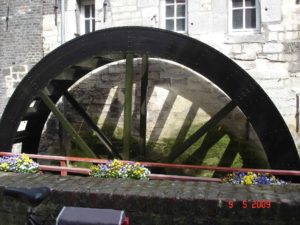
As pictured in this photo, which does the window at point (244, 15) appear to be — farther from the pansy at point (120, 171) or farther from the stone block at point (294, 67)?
the pansy at point (120, 171)

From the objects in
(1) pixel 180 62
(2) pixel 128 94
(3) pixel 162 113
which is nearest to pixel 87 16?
(3) pixel 162 113

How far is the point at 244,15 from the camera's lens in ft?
20.3

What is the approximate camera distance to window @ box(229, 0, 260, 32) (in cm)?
611

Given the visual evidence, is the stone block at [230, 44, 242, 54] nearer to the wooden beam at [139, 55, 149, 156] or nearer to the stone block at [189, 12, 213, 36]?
the stone block at [189, 12, 213, 36]

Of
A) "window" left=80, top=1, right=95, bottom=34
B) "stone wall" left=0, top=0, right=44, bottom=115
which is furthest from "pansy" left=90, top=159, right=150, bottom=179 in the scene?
"stone wall" left=0, top=0, right=44, bottom=115

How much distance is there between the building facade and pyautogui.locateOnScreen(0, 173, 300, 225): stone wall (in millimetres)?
2854

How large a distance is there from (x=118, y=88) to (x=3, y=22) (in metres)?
2.70

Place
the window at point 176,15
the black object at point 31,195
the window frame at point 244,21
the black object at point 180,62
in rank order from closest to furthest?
1. the black object at point 31,195
2. the black object at point 180,62
3. the window frame at point 244,21
4. the window at point 176,15

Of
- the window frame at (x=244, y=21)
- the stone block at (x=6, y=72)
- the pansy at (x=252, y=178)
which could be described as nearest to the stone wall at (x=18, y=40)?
the stone block at (x=6, y=72)

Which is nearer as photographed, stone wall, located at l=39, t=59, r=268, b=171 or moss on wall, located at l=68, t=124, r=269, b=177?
moss on wall, located at l=68, t=124, r=269, b=177

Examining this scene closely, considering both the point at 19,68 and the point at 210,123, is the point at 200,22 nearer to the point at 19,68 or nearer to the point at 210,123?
the point at 210,123

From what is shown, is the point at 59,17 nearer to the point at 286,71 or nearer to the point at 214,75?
the point at 214,75

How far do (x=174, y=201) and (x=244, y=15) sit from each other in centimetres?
393

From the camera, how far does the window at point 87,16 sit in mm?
7312
